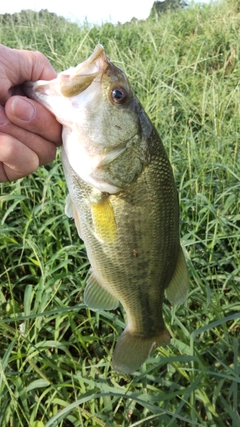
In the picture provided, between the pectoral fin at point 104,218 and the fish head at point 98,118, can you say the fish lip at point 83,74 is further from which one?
the pectoral fin at point 104,218

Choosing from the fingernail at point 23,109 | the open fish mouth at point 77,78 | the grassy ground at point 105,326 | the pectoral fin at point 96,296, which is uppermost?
the open fish mouth at point 77,78

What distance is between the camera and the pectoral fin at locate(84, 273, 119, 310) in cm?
151

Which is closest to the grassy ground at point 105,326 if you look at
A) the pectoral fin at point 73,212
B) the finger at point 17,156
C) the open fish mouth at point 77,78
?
the pectoral fin at point 73,212

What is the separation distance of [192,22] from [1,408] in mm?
7411

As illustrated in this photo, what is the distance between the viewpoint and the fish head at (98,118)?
4.17ft

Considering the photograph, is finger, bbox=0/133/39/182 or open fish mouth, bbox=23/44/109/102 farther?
finger, bbox=0/133/39/182

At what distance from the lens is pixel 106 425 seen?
5.21 ft

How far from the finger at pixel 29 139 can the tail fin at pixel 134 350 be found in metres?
0.76

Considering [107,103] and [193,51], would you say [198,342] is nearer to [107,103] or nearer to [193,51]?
[107,103]

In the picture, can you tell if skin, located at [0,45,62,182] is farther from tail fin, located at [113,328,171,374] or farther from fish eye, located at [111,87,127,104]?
tail fin, located at [113,328,171,374]

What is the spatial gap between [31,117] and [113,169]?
0.32m

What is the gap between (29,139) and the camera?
1.44m

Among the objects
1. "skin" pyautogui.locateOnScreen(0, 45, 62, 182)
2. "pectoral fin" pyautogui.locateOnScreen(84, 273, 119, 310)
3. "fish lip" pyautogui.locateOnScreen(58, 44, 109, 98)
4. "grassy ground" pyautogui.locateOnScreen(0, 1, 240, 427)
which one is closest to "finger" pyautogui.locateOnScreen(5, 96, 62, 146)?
"skin" pyautogui.locateOnScreen(0, 45, 62, 182)

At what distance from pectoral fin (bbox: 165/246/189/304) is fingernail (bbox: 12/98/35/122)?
0.71 meters
